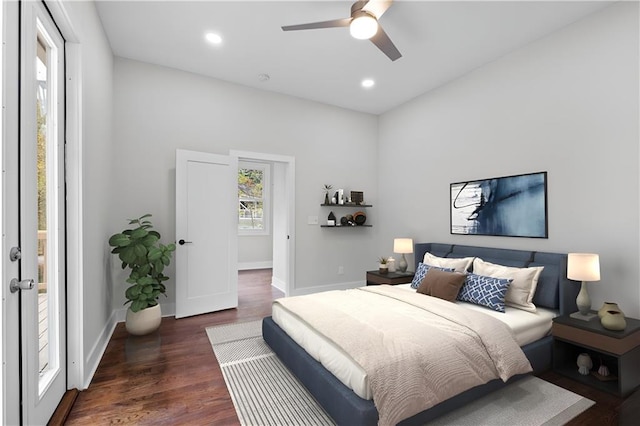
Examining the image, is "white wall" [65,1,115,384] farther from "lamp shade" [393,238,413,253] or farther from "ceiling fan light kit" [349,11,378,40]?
"lamp shade" [393,238,413,253]

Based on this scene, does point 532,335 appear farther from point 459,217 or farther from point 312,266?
point 312,266

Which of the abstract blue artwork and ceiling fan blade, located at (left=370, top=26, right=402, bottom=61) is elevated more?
ceiling fan blade, located at (left=370, top=26, right=402, bottom=61)

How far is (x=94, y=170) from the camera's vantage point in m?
2.62

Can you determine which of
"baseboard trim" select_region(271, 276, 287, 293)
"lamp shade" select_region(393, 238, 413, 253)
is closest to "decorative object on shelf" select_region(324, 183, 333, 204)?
"lamp shade" select_region(393, 238, 413, 253)

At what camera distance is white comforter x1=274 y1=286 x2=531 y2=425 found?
64.7 inches

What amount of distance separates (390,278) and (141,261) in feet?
9.76

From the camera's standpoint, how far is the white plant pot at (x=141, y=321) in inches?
122

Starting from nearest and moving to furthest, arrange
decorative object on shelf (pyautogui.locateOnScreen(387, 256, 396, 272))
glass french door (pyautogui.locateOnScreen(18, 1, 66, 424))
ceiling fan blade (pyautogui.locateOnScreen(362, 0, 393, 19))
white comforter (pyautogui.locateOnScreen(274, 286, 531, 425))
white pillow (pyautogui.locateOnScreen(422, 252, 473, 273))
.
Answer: glass french door (pyautogui.locateOnScreen(18, 1, 66, 424)) < white comforter (pyautogui.locateOnScreen(274, 286, 531, 425)) < ceiling fan blade (pyautogui.locateOnScreen(362, 0, 393, 19)) < white pillow (pyautogui.locateOnScreen(422, 252, 473, 273)) < decorative object on shelf (pyautogui.locateOnScreen(387, 256, 396, 272))

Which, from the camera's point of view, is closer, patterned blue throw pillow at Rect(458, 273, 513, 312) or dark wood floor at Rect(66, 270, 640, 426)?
dark wood floor at Rect(66, 270, 640, 426)

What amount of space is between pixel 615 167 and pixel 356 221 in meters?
3.20

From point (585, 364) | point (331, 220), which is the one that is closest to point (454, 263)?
point (585, 364)

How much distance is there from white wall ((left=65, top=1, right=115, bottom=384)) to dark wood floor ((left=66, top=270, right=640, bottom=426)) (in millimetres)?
217

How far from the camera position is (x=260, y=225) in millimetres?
7797

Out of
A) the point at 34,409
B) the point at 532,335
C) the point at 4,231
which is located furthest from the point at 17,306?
the point at 532,335
